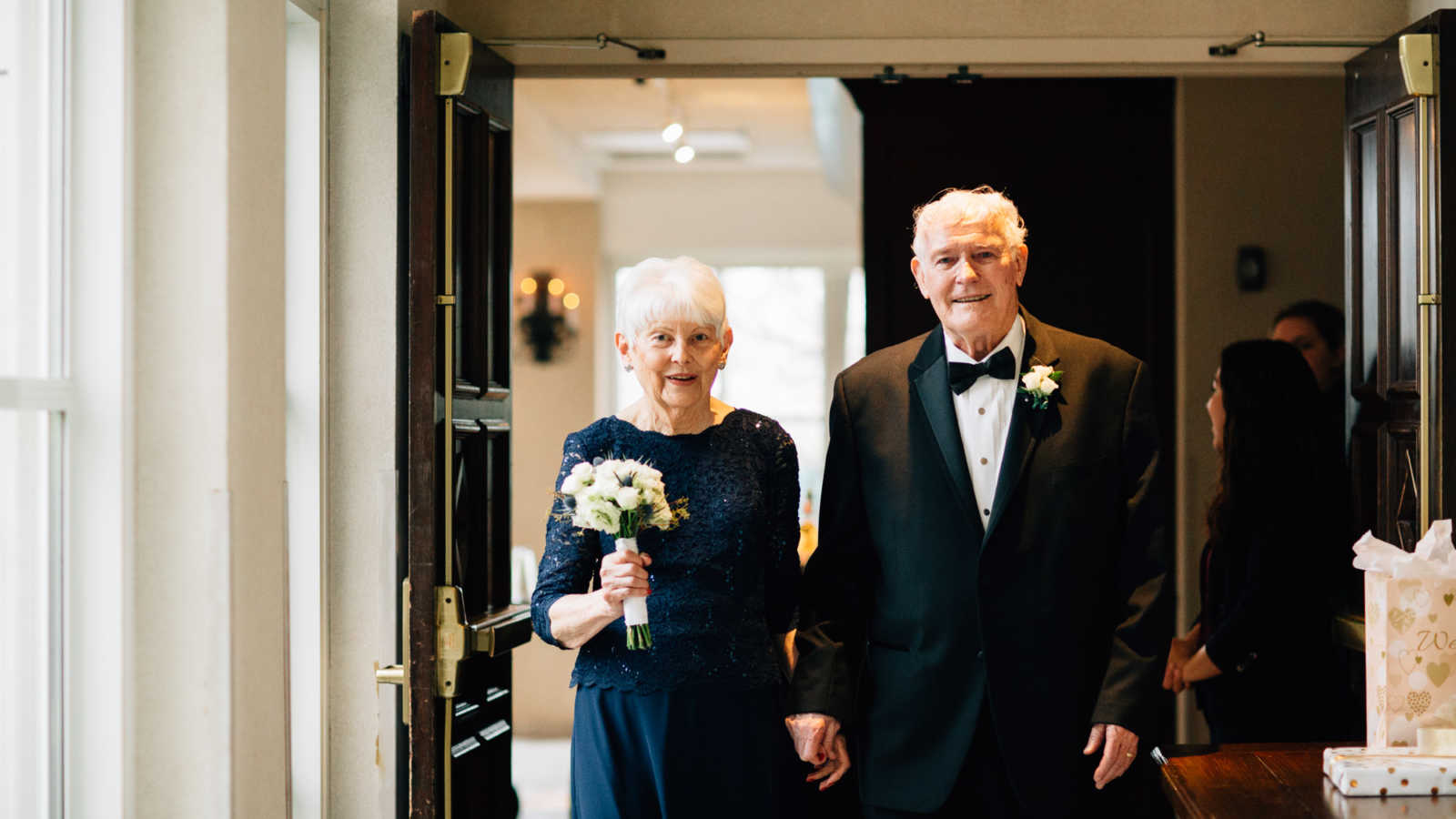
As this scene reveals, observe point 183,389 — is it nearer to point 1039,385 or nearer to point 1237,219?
point 1039,385

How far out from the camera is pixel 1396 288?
3164 millimetres

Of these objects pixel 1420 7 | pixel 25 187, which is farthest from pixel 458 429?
pixel 1420 7

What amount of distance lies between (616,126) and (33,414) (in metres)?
6.39

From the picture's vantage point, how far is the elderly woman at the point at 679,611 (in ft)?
7.66

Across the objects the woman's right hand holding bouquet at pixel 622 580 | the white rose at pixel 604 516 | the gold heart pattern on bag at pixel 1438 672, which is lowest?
the gold heart pattern on bag at pixel 1438 672

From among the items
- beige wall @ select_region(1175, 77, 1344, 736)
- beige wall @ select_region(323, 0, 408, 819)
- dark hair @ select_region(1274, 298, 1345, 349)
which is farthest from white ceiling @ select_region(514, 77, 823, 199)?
beige wall @ select_region(323, 0, 408, 819)

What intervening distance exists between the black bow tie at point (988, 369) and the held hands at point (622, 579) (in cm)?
67

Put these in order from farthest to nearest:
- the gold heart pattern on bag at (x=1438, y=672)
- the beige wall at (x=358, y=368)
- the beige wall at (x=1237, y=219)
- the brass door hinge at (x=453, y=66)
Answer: the beige wall at (x=1237, y=219) → the beige wall at (x=358, y=368) → the brass door hinge at (x=453, y=66) → the gold heart pattern on bag at (x=1438, y=672)

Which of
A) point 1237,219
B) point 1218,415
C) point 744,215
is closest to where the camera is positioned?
point 1218,415

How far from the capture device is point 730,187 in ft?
31.6

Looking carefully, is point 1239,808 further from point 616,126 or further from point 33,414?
point 616,126

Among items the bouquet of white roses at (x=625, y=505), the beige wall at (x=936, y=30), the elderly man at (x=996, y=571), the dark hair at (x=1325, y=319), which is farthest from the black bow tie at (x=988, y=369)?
the dark hair at (x=1325, y=319)

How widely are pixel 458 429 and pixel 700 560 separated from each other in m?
0.88

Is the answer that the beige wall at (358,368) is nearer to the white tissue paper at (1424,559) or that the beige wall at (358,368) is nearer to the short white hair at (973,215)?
the short white hair at (973,215)
